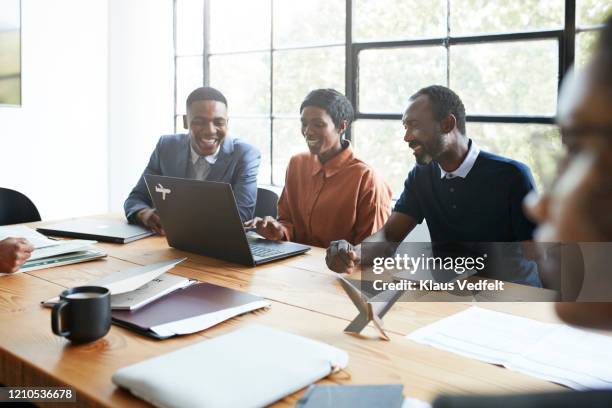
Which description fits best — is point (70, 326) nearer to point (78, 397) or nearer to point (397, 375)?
point (78, 397)

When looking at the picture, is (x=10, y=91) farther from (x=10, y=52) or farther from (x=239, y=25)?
(x=239, y=25)

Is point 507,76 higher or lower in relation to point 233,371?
higher

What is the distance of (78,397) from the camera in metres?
0.83

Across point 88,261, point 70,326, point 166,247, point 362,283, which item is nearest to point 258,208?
point 166,247

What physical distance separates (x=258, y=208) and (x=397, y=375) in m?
1.93

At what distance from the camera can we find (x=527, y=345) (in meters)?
0.99

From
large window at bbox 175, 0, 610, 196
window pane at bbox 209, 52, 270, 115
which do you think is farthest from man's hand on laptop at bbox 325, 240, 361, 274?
window pane at bbox 209, 52, 270, 115

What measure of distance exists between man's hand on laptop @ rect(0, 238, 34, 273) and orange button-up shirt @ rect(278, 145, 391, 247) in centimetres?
92

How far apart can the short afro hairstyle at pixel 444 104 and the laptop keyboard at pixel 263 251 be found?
756 mm

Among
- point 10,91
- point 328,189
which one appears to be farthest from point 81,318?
point 10,91

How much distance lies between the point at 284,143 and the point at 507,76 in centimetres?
153

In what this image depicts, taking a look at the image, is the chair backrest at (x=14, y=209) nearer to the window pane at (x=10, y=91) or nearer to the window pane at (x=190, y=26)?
the window pane at (x=10, y=91)

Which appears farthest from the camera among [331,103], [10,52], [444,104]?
[10,52]

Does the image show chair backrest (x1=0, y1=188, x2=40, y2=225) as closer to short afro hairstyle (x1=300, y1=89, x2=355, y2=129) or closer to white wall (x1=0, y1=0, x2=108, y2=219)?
white wall (x1=0, y1=0, x2=108, y2=219)
